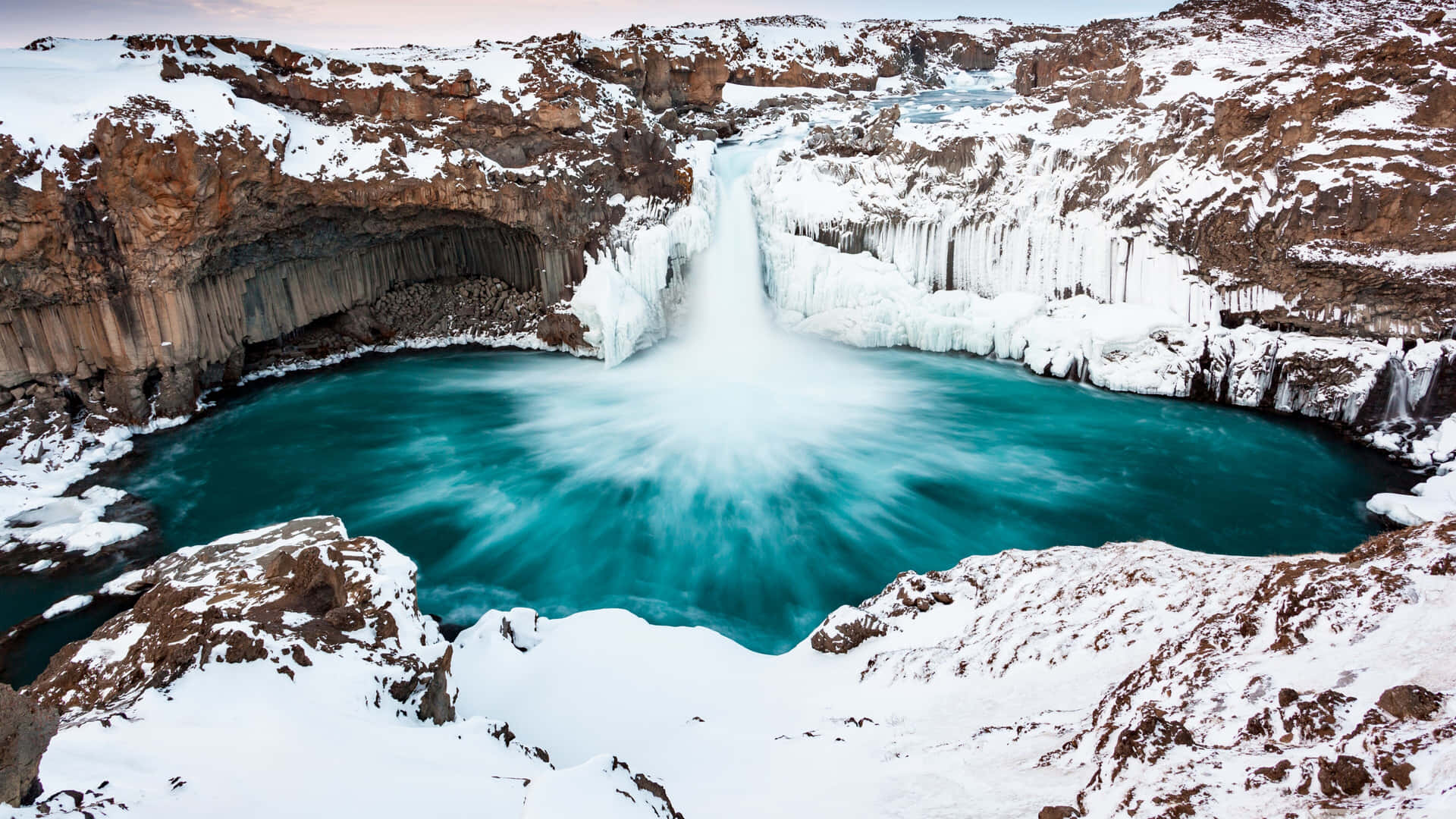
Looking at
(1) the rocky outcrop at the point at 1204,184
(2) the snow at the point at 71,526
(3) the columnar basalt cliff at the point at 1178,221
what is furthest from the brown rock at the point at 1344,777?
(1) the rocky outcrop at the point at 1204,184

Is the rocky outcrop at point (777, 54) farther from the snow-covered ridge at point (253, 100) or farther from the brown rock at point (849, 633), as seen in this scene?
the brown rock at point (849, 633)

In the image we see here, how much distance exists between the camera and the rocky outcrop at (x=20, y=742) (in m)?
3.09

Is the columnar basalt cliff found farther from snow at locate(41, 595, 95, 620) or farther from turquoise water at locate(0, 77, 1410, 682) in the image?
snow at locate(41, 595, 95, 620)

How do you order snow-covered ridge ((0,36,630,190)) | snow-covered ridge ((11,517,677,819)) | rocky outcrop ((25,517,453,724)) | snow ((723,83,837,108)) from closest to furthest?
1. snow-covered ridge ((11,517,677,819))
2. rocky outcrop ((25,517,453,724))
3. snow-covered ridge ((0,36,630,190))
4. snow ((723,83,837,108))

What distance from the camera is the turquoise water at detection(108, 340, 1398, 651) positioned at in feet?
37.9

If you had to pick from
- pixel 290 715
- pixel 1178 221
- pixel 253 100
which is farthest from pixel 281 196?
pixel 1178 221

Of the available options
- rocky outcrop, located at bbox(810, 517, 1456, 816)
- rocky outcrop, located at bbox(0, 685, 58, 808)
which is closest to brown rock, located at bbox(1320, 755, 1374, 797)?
rocky outcrop, located at bbox(810, 517, 1456, 816)

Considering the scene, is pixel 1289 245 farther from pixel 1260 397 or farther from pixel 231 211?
pixel 231 211

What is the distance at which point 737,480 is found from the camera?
538 inches

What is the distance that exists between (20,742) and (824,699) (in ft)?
17.2

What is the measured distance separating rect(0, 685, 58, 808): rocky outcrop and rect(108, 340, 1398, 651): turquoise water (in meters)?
7.38

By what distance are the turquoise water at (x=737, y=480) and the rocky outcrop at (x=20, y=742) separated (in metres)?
7.38

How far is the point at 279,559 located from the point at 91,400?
1166cm

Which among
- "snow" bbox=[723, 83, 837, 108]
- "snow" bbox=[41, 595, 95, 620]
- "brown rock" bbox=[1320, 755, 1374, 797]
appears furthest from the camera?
"snow" bbox=[723, 83, 837, 108]
